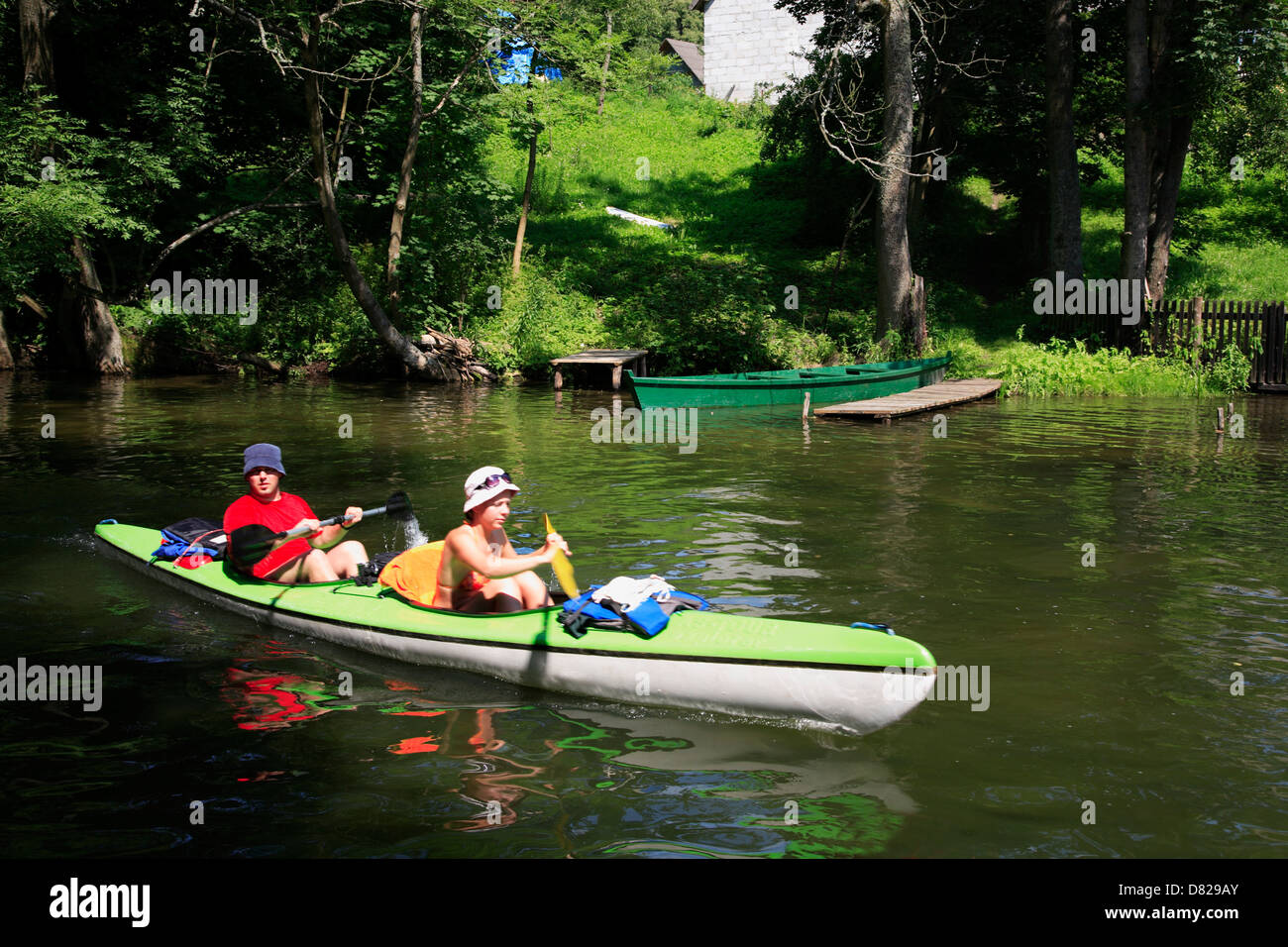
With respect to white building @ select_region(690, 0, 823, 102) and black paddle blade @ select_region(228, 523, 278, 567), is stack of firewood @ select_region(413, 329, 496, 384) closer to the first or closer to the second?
black paddle blade @ select_region(228, 523, 278, 567)

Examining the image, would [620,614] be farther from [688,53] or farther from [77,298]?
[688,53]

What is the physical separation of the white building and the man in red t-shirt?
42.9 metres

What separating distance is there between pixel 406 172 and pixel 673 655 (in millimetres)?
20169

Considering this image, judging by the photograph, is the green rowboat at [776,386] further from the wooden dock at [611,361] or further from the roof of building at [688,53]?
the roof of building at [688,53]

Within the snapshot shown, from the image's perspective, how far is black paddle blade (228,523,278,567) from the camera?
24.0 feet

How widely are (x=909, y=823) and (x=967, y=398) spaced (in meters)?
15.9

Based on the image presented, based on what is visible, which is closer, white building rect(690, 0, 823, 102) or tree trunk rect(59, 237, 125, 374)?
tree trunk rect(59, 237, 125, 374)

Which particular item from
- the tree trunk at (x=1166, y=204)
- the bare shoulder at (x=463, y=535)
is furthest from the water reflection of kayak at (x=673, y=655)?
the tree trunk at (x=1166, y=204)

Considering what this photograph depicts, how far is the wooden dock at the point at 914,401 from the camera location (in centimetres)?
1717

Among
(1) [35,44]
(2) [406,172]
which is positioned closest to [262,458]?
(2) [406,172]

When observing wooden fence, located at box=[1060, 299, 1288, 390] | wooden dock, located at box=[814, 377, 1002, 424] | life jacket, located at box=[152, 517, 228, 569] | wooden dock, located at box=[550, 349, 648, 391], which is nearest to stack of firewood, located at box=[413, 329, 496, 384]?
wooden dock, located at box=[550, 349, 648, 391]

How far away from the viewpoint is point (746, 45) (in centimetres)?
4672

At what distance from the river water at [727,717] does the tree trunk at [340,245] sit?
10.5m

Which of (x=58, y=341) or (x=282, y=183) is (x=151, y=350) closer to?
(x=58, y=341)
